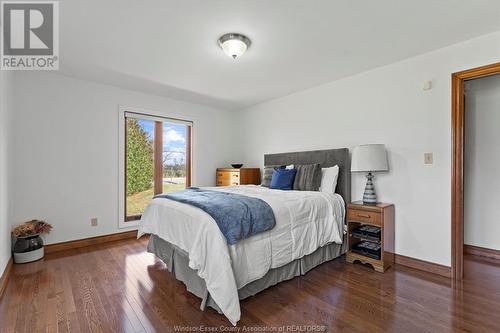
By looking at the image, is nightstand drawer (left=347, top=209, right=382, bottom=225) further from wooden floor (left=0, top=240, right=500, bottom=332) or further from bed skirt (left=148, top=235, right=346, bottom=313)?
wooden floor (left=0, top=240, right=500, bottom=332)

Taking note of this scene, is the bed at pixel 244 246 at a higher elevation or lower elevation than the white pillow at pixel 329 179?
lower

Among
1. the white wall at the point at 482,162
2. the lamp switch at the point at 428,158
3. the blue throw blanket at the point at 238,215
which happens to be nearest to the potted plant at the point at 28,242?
the blue throw blanket at the point at 238,215

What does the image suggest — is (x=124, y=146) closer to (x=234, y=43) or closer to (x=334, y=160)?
(x=234, y=43)

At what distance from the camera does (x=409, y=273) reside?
8.55ft

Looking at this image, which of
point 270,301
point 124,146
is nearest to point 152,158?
point 124,146

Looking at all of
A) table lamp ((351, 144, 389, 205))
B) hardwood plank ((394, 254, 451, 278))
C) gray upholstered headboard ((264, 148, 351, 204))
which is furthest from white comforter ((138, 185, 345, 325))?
hardwood plank ((394, 254, 451, 278))

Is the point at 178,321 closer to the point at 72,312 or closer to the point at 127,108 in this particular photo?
the point at 72,312

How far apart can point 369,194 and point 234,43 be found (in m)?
2.32

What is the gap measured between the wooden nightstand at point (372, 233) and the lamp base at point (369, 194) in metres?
0.12

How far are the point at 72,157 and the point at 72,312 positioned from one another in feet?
7.66

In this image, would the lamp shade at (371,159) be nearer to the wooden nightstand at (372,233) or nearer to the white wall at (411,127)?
the white wall at (411,127)

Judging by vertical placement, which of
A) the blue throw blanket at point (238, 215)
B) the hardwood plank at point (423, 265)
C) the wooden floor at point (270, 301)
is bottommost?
the wooden floor at point (270, 301)

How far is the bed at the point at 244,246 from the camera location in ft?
5.95

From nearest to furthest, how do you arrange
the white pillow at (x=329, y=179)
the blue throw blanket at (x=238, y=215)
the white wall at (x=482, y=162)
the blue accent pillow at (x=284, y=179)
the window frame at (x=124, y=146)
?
1. the blue throw blanket at (x=238, y=215)
2. the white wall at (x=482, y=162)
3. the white pillow at (x=329, y=179)
4. the blue accent pillow at (x=284, y=179)
5. the window frame at (x=124, y=146)
